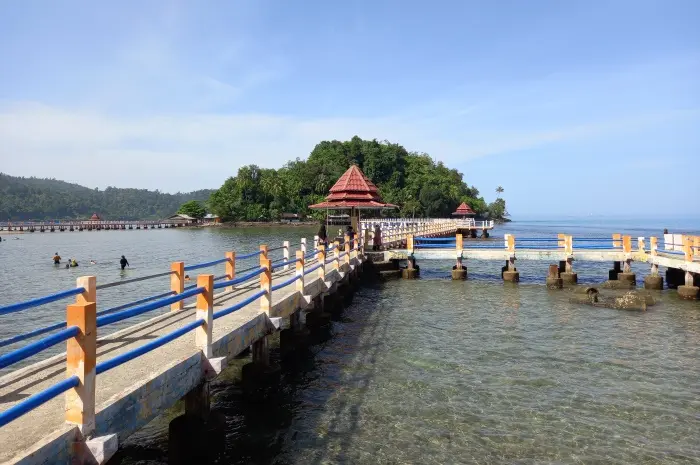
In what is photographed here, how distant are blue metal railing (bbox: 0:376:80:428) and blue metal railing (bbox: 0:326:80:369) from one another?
12.6 inches

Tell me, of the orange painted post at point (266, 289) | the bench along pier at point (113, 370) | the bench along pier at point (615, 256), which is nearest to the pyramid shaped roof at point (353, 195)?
the bench along pier at point (615, 256)

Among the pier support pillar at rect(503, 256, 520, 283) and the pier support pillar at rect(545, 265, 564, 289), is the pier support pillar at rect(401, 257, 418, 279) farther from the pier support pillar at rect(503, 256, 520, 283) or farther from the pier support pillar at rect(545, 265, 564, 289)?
the pier support pillar at rect(545, 265, 564, 289)

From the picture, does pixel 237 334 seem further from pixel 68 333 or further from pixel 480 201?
pixel 480 201

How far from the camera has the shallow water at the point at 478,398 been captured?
7277 mm

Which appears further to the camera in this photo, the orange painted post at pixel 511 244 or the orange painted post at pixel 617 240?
the orange painted post at pixel 511 244

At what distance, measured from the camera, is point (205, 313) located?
6508mm

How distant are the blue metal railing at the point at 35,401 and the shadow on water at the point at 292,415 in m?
3.33

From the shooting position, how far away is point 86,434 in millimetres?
4176

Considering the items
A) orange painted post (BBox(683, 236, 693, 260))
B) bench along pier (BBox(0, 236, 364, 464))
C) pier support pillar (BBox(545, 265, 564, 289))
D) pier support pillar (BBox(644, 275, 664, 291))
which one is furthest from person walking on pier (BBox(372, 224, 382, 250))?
bench along pier (BBox(0, 236, 364, 464))

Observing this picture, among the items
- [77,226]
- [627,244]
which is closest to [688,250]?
[627,244]

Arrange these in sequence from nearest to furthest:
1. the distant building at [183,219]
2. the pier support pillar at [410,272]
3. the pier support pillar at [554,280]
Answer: the pier support pillar at [554,280], the pier support pillar at [410,272], the distant building at [183,219]

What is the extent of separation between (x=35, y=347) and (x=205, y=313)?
9.35 feet

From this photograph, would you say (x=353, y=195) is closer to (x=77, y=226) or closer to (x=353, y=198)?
(x=353, y=198)

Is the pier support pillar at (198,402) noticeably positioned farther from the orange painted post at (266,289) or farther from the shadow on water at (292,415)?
the orange painted post at (266,289)
